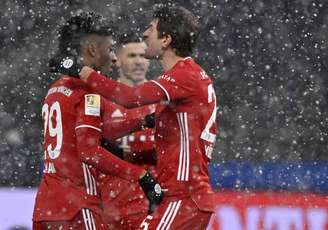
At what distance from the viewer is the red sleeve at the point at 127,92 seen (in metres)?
5.77

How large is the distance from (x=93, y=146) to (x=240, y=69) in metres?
6.43

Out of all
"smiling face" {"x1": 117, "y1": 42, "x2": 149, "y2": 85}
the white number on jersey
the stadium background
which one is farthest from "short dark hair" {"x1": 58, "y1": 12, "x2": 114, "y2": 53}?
the stadium background

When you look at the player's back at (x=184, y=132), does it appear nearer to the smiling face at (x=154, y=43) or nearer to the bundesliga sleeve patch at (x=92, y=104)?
the smiling face at (x=154, y=43)

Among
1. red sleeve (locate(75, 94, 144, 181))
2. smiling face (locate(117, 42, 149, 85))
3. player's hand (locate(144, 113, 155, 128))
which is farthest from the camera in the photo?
smiling face (locate(117, 42, 149, 85))

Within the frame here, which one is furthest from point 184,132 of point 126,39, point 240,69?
point 240,69

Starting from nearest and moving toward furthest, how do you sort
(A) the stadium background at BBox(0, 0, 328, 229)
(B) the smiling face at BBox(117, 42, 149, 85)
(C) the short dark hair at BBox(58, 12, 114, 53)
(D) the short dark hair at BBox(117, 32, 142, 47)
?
(C) the short dark hair at BBox(58, 12, 114, 53) < (B) the smiling face at BBox(117, 42, 149, 85) < (D) the short dark hair at BBox(117, 32, 142, 47) < (A) the stadium background at BBox(0, 0, 328, 229)

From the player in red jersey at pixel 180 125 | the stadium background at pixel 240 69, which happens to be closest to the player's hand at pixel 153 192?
the player in red jersey at pixel 180 125

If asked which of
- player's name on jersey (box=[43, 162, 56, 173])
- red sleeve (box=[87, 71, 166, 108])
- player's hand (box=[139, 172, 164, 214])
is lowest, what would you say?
player's hand (box=[139, 172, 164, 214])

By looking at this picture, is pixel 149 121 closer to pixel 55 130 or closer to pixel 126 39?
pixel 55 130

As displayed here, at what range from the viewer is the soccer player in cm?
592

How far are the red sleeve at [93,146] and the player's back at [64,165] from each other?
67mm

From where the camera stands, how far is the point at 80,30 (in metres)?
6.24

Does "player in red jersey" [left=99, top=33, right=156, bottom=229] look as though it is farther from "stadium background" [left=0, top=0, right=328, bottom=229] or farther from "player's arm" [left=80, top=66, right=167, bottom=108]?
"stadium background" [left=0, top=0, right=328, bottom=229]

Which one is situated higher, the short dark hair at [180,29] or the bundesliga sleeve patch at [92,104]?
the short dark hair at [180,29]
